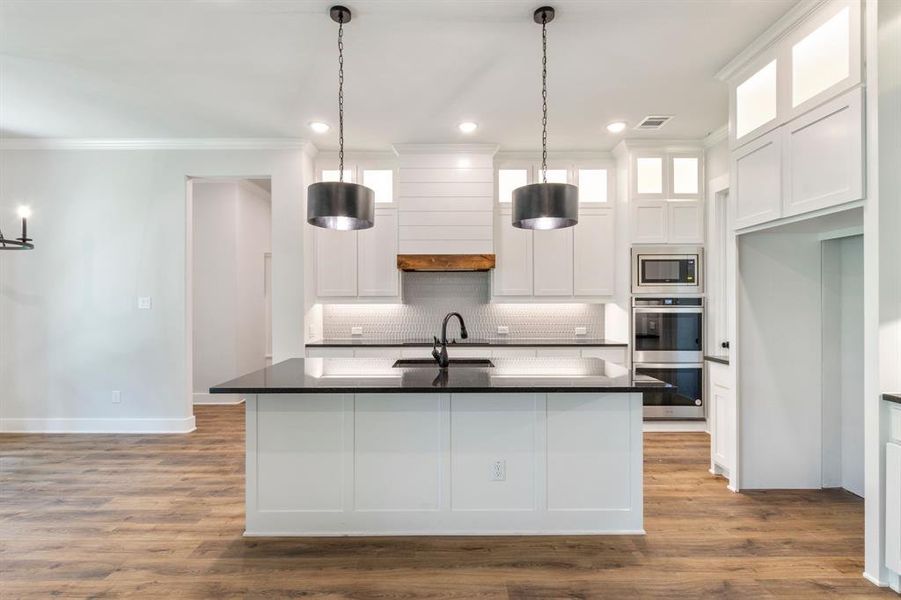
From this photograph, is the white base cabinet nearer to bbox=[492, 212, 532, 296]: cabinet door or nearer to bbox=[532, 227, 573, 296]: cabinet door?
bbox=[532, 227, 573, 296]: cabinet door

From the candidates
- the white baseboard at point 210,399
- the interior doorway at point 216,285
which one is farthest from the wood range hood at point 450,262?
the white baseboard at point 210,399

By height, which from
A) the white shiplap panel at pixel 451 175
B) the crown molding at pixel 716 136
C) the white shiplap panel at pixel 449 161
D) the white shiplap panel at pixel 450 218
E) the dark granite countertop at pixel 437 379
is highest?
the crown molding at pixel 716 136

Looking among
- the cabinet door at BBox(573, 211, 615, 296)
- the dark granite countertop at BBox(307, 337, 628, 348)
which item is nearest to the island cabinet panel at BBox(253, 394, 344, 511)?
the dark granite countertop at BBox(307, 337, 628, 348)

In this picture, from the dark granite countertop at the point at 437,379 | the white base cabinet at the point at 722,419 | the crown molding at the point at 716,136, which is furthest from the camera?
the crown molding at the point at 716,136

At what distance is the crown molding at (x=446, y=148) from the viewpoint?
4762 millimetres

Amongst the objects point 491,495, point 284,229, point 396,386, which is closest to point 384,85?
point 284,229

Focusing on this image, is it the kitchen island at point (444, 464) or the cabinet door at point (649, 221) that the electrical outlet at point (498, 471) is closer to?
the kitchen island at point (444, 464)

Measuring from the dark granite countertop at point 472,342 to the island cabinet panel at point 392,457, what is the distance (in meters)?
2.14

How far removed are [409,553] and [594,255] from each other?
3.56m

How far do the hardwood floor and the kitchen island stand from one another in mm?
110

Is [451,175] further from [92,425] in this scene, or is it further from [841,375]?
[92,425]

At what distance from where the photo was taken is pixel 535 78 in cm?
334

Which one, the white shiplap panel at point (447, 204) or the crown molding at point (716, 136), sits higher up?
the crown molding at point (716, 136)

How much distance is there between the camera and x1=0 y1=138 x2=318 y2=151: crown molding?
4.62 meters
